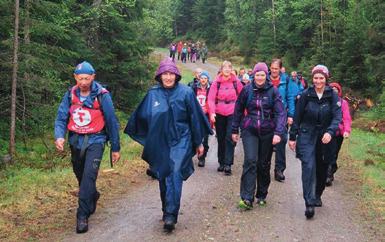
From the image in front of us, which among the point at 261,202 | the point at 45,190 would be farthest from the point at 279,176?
the point at 45,190

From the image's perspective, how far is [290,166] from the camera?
38.4 ft

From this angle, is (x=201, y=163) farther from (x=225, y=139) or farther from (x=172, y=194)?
(x=172, y=194)

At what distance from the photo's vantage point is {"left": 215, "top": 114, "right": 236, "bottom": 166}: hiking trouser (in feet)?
33.7

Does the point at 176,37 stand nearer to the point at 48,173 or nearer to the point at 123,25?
the point at 123,25

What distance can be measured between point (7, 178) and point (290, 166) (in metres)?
6.46

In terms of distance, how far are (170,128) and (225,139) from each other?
170 inches

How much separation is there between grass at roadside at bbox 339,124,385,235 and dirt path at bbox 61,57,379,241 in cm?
30

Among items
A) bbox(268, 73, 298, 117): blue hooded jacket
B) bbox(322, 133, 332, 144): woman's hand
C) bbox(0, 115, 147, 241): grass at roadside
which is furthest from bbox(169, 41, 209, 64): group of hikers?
bbox(322, 133, 332, 144): woman's hand

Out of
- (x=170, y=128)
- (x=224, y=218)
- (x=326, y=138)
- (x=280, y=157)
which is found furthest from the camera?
(x=280, y=157)

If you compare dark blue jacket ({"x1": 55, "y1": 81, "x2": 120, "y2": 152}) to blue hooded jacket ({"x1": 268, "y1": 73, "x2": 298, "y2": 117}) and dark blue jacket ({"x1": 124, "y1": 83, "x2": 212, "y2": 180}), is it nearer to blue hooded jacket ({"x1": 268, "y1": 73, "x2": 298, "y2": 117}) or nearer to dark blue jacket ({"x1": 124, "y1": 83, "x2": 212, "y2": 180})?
dark blue jacket ({"x1": 124, "y1": 83, "x2": 212, "y2": 180})

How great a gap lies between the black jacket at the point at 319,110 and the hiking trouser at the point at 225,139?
310 cm

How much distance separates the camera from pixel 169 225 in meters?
6.23

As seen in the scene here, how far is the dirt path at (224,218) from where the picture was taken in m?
6.33

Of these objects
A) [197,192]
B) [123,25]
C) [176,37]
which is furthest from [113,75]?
[176,37]
